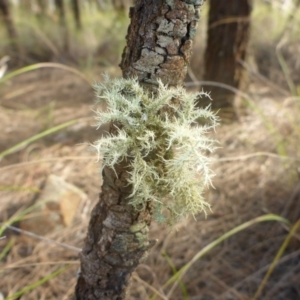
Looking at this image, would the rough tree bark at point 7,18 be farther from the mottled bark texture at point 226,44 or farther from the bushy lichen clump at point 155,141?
the bushy lichen clump at point 155,141

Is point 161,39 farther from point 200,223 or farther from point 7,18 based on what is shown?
point 7,18

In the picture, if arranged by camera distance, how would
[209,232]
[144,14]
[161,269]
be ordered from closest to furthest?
[144,14] → [161,269] → [209,232]

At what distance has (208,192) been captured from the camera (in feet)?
5.47

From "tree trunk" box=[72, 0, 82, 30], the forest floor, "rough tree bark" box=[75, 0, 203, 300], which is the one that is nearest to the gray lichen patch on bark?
"rough tree bark" box=[75, 0, 203, 300]

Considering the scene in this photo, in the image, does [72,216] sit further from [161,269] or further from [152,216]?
[152,216]

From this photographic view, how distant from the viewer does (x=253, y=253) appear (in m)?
1.42

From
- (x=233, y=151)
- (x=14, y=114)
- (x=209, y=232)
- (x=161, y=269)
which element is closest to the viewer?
(x=161, y=269)

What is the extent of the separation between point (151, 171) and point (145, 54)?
16 cm

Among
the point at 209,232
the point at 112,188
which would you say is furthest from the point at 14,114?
the point at 112,188


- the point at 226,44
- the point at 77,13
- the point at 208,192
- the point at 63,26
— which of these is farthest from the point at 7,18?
the point at 208,192

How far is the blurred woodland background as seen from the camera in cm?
129

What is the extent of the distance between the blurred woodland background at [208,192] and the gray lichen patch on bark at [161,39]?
12 centimetres

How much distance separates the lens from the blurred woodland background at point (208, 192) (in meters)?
1.29

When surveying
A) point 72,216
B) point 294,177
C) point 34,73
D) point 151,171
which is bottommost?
point 34,73
